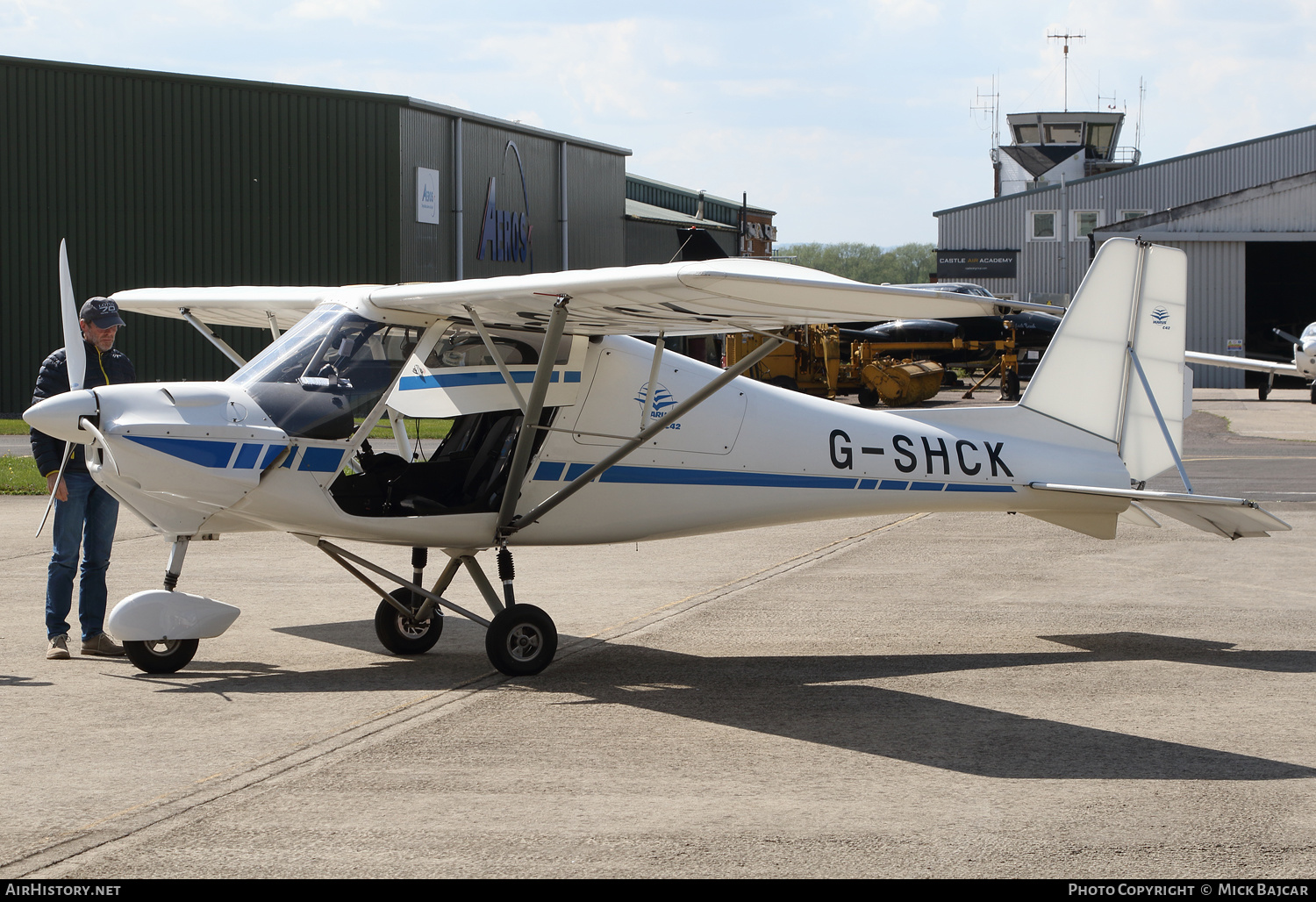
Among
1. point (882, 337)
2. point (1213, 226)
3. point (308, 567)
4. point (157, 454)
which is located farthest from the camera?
point (1213, 226)

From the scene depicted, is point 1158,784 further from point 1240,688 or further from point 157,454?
point 157,454

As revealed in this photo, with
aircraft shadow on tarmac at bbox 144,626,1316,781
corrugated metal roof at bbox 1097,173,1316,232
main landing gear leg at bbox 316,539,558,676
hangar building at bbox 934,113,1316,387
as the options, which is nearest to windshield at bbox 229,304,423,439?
main landing gear leg at bbox 316,539,558,676

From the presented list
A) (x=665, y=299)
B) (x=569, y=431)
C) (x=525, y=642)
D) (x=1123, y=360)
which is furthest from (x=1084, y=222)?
(x=665, y=299)

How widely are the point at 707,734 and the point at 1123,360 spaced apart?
4.55 meters

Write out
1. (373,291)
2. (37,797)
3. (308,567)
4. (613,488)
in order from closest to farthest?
(37,797), (373,291), (613,488), (308,567)

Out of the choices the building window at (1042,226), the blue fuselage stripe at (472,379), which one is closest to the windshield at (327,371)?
the blue fuselage stripe at (472,379)

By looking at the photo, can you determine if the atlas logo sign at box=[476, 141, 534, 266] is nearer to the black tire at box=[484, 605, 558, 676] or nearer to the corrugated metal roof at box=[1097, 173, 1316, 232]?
the corrugated metal roof at box=[1097, 173, 1316, 232]

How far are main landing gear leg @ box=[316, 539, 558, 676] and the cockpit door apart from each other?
2.95ft

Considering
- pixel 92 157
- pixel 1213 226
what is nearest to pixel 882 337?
pixel 1213 226

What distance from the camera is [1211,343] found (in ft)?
161

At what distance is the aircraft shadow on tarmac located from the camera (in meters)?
5.65

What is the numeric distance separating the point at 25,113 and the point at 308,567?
2566cm

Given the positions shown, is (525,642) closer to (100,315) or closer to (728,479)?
(728,479)

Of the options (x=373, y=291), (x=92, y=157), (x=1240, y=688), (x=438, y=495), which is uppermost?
(x=92, y=157)
